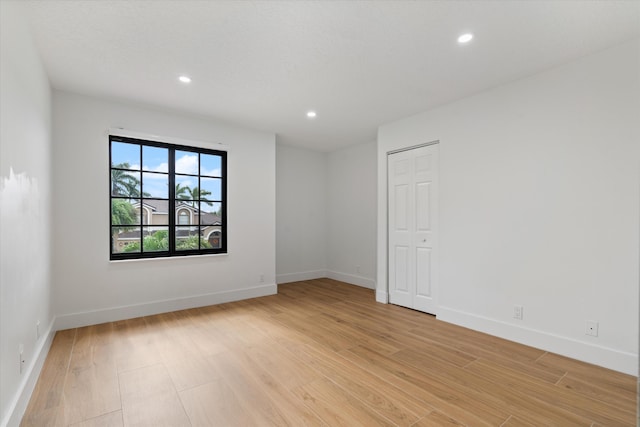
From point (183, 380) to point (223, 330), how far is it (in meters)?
1.06

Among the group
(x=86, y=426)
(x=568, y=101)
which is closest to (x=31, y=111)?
(x=86, y=426)

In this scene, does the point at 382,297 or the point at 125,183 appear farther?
the point at 382,297

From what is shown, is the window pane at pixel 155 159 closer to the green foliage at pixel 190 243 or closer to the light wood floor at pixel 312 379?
the green foliage at pixel 190 243

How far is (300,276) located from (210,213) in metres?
2.43

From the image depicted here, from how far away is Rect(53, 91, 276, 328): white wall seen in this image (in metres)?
3.50

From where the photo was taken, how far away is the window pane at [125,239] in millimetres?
3842

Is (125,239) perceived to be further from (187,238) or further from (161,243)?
A: (187,238)

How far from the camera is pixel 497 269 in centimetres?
331

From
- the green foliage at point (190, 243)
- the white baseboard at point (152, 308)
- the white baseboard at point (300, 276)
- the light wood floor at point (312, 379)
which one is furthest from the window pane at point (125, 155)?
the white baseboard at point (300, 276)

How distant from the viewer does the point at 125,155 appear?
155 inches

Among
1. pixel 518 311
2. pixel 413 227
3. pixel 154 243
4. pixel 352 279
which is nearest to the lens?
pixel 518 311

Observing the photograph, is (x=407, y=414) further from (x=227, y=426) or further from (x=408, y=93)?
(x=408, y=93)

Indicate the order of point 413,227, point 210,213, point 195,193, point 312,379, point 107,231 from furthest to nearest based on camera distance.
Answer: point 210,213
point 195,193
point 413,227
point 107,231
point 312,379

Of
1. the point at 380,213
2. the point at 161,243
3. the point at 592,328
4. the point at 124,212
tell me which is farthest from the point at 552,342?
the point at 124,212
